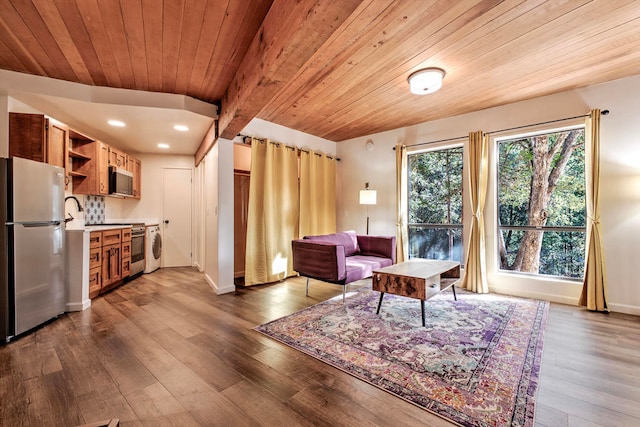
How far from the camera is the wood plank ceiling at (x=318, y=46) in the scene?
1886 millimetres

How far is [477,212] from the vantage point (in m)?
3.90

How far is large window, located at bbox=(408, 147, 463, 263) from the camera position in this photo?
4.28 metres

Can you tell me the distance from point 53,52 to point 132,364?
2.78m

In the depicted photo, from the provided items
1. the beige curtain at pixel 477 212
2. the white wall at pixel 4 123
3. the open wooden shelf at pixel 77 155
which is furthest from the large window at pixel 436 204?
the white wall at pixel 4 123

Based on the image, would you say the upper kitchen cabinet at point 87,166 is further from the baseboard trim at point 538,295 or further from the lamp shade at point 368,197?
the baseboard trim at point 538,295

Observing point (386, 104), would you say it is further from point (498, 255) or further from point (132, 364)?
point (132, 364)

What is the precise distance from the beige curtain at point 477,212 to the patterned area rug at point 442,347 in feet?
1.47

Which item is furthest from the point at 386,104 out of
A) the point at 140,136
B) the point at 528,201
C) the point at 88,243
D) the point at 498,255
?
the point at 88,243

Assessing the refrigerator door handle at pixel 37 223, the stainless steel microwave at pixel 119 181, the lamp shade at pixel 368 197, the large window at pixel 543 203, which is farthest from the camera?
the lamp shade at pixel 368 197

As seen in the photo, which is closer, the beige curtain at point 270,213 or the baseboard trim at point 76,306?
the baseboard trim at point 76,306

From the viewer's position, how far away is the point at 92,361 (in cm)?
203

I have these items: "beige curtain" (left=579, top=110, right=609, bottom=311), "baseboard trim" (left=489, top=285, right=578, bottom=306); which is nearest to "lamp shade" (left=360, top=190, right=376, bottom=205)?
"baseboard trim" (left=489, top=285, right=578, bottom=306)

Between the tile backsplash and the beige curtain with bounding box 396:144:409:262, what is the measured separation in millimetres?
5038

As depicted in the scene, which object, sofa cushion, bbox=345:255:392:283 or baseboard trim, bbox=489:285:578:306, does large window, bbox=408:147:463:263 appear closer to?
baseboard trim, bbox=489:285:578:306
